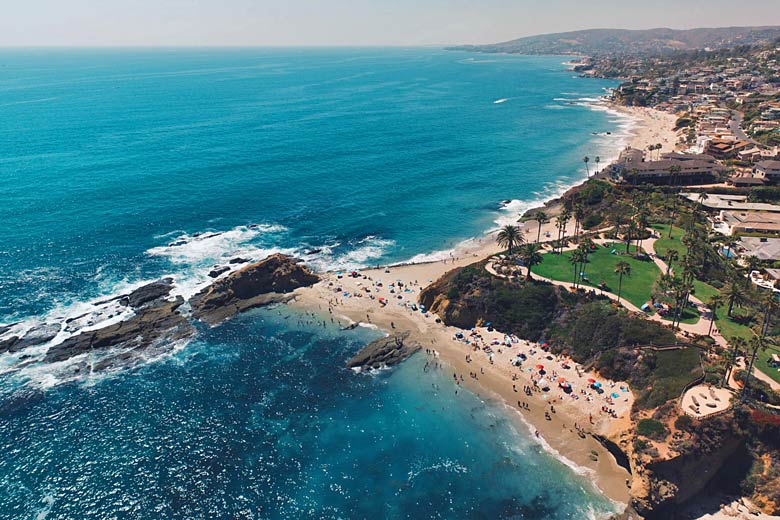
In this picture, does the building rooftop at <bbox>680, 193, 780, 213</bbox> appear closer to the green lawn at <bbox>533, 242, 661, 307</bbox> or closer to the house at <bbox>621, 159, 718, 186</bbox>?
the house at <bbox>621, 159, 718, 186</bbox>

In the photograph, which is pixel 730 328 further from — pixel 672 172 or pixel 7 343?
pixel 7 343

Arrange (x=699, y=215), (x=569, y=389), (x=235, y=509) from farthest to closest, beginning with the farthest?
1. (x=699, y=215)
2. (x=569, y=389)
3. (x=235, y=509)

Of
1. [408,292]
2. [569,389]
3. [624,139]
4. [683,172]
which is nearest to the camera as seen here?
[569,389]

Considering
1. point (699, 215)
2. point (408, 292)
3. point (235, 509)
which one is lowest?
point (235, 509)

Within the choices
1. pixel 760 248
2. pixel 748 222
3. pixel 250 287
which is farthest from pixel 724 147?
pixel 250 287

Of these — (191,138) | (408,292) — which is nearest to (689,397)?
(408,292)

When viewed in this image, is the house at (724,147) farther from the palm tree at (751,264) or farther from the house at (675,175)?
the palm tree at (751,264)

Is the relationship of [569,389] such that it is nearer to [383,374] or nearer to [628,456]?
[628,456]
